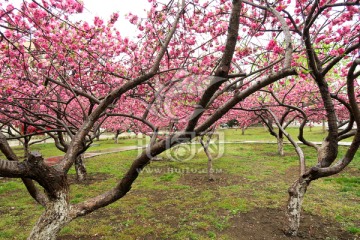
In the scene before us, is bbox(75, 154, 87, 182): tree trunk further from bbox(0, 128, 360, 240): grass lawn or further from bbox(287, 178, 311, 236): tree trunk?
bbox(287, 178, 311, 236): tree trunk

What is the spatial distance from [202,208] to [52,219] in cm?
461

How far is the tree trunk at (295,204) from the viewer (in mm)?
5035

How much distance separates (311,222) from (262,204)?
4.93 ft

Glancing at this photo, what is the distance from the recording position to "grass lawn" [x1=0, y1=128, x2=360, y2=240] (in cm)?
547

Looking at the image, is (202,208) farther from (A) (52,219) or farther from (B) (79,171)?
(B) (79,171)

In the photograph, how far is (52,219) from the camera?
10.5 feet

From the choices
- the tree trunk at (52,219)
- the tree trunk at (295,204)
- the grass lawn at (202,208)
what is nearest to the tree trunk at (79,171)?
the grass lawn at (202,208)

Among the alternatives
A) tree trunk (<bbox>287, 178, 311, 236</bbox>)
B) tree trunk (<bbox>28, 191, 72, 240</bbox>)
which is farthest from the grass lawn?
tree trunk (<bbox>28, 191, 72, 240</bbox>)

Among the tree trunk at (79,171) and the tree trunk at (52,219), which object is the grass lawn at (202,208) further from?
the tree trunk at (52,219)

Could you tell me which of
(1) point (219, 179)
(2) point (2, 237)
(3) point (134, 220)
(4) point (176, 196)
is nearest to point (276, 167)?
(1) point (219, 179)

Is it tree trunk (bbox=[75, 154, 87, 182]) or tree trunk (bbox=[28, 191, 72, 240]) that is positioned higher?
tree trunk (bbox=[28, 191, 72, 240])

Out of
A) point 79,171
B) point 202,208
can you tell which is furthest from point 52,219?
point 79,171

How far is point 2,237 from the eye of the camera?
5.40m

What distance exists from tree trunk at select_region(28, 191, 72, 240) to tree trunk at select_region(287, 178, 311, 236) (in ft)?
14.7
